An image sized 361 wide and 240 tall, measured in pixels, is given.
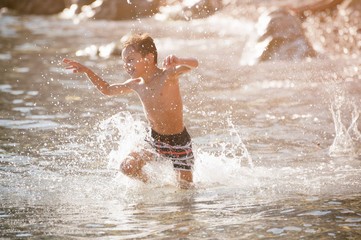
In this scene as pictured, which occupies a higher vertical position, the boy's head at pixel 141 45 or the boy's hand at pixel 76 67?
the boy's head at pixel 141 45

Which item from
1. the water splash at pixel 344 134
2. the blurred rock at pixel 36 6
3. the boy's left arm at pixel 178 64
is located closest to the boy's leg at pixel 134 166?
the boy's left arm at pixel 178 64

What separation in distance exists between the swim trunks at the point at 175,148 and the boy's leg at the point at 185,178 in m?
0.04

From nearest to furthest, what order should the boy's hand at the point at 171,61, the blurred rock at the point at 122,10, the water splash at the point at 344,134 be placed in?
the boy's hand at the point at 171,61 < the water splash at the point at 344,134 < the blurred rock at the point at 122,10

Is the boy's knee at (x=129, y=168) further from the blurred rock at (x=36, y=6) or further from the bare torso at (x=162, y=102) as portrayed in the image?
the blurred rock at (x=36, y=6)

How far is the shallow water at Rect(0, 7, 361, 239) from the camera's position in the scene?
5703 millimetres

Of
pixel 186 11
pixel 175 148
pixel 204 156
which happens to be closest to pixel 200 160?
pixel 204 156

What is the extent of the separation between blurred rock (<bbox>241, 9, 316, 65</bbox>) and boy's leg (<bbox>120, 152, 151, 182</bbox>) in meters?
7.77

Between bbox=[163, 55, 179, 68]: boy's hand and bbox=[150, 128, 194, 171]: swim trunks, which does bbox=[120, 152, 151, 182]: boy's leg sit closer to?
bbox=[150, 128, 194, 171]: swim trunks

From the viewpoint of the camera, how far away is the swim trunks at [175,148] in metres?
7.39

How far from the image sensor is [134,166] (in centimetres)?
713

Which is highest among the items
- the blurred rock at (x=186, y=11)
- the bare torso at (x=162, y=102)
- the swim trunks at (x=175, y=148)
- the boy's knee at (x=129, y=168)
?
the blurred rock at (x=186, y=11)

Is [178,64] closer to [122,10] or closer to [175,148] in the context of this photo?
[175,148]

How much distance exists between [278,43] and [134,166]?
27.4 feet

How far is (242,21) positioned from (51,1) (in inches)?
422
